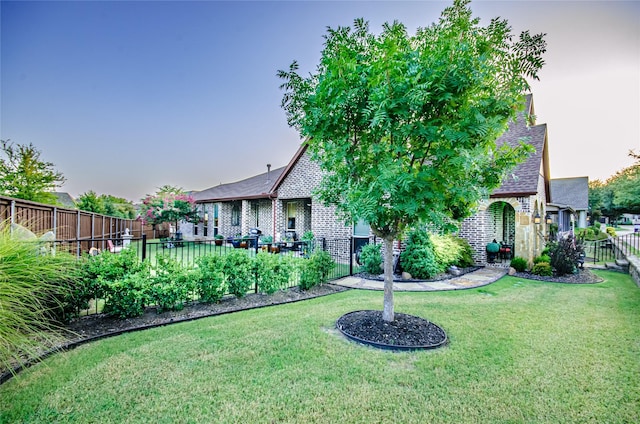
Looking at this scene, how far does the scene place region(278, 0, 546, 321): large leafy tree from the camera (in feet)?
10.5

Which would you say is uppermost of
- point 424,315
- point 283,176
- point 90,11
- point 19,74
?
point 90,11

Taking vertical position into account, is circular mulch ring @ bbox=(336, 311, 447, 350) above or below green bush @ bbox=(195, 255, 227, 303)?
below

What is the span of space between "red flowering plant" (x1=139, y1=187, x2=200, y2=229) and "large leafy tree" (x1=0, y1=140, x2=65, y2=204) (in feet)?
15.4

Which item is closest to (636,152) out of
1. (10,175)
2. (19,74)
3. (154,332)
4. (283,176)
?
(283,176)

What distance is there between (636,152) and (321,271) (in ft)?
127

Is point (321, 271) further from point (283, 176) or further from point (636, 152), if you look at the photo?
point (636, 152)

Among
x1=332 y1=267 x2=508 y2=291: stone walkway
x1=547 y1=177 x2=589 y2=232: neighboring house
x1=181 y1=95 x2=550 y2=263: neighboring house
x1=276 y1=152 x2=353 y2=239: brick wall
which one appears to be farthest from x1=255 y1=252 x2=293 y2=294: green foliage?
x1=547 y1=177 x2=589 y2=232: neighboring house

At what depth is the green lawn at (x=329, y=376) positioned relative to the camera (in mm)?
2355

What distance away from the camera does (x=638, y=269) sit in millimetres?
7621

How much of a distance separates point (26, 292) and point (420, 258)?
311 inches

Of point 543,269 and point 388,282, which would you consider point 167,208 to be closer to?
point 388,282

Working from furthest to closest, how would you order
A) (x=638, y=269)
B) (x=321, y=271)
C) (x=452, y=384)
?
(x=638, y=269)
(x=321, y=271)
(x=452, y=384)

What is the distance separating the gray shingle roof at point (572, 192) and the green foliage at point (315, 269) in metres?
32.3

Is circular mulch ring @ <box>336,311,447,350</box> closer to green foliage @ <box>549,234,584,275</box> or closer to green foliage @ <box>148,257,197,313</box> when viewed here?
green foliage @ <box>148,257,197,313</box>
